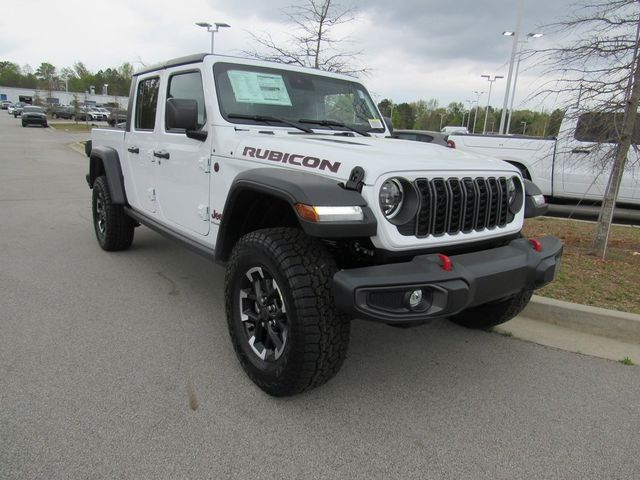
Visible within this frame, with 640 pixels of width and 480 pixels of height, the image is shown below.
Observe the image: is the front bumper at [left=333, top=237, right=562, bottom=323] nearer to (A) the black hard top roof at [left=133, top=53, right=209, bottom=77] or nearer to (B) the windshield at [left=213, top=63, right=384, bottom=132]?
(B) the windshield at [left=213, top=63, right=384, bottom=132]

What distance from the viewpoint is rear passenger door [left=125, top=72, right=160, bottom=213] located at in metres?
4.43

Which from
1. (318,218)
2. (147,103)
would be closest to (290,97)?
(147,103)

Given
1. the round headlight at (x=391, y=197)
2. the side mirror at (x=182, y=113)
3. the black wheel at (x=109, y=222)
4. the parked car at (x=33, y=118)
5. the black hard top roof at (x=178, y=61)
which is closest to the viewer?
the round headlight at (x=391, y=197)

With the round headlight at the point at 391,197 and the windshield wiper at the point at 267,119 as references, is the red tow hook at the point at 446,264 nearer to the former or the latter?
the round headlight at the point at 391,197

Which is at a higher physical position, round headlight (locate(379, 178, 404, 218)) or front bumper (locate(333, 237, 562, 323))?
round headlight (locate(379, 178, 404, 218))

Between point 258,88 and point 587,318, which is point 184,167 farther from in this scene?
point 587,318

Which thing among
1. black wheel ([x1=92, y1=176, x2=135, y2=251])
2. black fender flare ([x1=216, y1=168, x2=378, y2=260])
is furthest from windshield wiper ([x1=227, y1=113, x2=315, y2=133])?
black wheel ([x1=92, y1=176, x2=135, y2=251])

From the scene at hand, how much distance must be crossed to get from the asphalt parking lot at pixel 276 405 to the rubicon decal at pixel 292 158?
134cm

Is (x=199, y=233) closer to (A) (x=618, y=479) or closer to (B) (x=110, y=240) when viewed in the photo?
(B) (x=110, y=240)

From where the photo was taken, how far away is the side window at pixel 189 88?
11.6ft

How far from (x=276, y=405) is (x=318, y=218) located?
1.17 metres

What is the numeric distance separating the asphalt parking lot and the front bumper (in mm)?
713

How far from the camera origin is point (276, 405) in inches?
108

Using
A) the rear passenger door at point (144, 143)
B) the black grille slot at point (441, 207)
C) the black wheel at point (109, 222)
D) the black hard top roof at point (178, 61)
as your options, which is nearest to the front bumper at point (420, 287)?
the black grille slot at point (441, 207)
